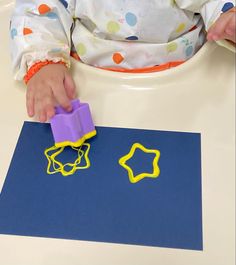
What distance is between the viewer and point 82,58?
0.60m

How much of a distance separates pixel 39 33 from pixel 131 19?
13 cm

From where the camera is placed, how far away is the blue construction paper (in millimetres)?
415

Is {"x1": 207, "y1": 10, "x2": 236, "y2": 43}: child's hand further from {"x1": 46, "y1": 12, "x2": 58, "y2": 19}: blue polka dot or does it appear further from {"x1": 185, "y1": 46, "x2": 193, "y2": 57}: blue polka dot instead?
{"x1": 46, "y1": 12, "x2": 58, "y2": 19}: blue polka dot

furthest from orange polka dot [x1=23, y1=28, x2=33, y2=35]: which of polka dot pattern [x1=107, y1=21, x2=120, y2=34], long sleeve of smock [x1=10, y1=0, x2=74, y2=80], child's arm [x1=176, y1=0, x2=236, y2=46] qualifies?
child's arm [x1=176, y1=0, x2=236, y2=46]

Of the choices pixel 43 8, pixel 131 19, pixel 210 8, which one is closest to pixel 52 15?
pixel 43 8

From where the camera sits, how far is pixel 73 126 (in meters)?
0.47

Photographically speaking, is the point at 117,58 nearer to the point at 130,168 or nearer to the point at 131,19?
the point at 131,19

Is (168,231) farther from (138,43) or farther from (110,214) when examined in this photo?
(138,43)

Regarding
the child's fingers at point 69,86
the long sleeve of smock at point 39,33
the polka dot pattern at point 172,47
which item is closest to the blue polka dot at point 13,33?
the long sleeve of smock at point 39,33

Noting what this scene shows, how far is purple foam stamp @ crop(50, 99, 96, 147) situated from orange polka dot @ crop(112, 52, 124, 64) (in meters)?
0.13

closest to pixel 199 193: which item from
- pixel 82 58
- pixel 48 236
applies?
pixel 48 236

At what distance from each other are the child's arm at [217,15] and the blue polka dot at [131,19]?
64 millimetres

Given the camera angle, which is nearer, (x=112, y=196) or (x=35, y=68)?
(x=112, y=196)

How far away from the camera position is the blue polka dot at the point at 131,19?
0.55m
